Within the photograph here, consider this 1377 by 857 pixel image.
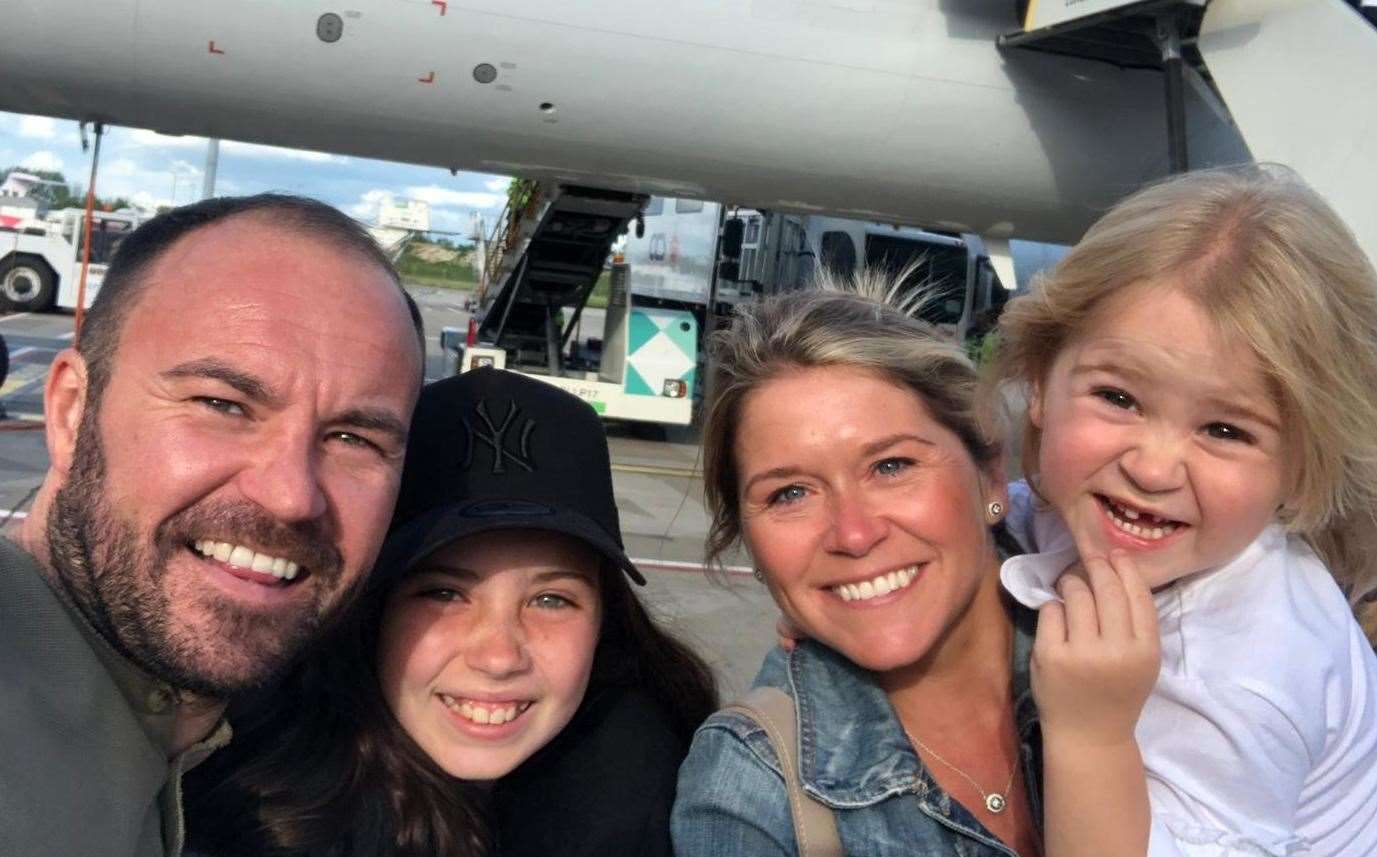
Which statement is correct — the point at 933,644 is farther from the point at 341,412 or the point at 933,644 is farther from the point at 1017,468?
the point at 341,412

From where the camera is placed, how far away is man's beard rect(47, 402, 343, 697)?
4.67ft

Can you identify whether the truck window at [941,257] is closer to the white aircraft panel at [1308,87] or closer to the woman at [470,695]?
the white aircraft panel at [1308,87]

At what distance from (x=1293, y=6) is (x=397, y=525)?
27.6 feet

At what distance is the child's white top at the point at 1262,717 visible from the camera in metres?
1.42

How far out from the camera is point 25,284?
22.1 meters

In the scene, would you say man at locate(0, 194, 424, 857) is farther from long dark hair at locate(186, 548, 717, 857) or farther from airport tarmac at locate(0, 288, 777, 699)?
airport tarmac at locate(0, 288, 777, 699)

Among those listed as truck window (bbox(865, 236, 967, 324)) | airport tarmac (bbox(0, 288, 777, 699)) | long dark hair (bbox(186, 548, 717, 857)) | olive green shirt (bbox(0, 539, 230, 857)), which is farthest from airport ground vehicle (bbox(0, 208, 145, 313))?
olive green shirt (bbox(0, 539, 230, 857))

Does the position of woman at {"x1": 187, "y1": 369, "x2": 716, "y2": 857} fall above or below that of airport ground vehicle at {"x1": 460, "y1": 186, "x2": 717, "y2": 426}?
above

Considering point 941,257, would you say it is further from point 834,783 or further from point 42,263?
point 42,263

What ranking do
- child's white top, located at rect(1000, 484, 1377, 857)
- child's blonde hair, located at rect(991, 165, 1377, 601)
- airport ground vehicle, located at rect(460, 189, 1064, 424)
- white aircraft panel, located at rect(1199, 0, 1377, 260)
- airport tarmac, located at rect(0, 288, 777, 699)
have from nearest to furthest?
1. child's white top, located at rect(1000, 484, 1377, 857)
2. child's blonde hair, located at rect(991, 165, 1377, 601)
3. airport tarmac, located at rect(0, 288, 777, 699)
4. white aircraft panel, located at rect(1199, 0, 1377, 260)
5. airport ground vehicle, located at rect(460, 189, 1064, 424)

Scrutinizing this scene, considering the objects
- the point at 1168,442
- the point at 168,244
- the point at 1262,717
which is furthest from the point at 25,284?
the point at 1262,717

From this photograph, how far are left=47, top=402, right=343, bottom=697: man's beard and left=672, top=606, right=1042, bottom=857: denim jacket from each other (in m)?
0.62

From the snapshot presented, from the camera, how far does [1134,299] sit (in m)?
1.68

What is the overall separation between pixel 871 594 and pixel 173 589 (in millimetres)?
1030
